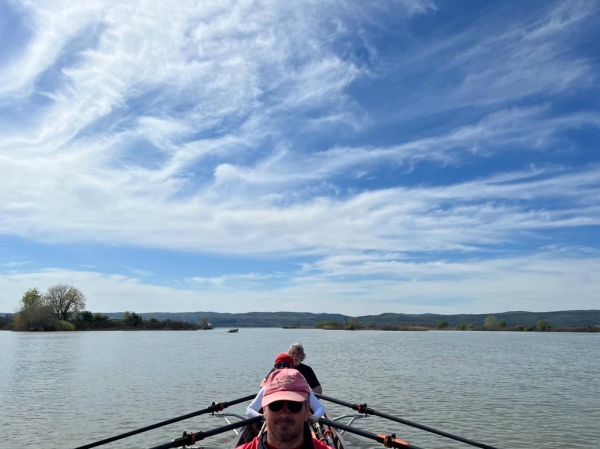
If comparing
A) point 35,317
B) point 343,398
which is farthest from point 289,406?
point 35,317

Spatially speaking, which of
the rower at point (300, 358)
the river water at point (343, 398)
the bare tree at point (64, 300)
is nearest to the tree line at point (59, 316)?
the bare tree at point (64, 300)

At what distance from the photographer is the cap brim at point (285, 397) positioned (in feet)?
10.7

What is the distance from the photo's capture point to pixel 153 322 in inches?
4953

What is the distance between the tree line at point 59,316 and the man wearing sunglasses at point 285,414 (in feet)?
324

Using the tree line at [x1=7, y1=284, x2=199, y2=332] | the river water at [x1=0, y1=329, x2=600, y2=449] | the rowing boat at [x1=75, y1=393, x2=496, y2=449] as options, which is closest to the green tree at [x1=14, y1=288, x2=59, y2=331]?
the tree line at [x1=7, y1=284, x2=199, y2=332]

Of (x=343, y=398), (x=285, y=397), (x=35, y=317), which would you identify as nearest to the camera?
(x=285, y=397)

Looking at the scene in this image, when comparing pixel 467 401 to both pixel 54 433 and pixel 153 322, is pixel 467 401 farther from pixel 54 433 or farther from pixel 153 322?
pixel 153 322

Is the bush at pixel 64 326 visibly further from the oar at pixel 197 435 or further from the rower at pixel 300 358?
the oar at pixel 197 435

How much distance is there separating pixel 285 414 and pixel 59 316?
4244 inches

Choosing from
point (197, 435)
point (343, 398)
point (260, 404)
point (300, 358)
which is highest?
point (300, 358)

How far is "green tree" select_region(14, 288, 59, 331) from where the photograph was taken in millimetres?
89250

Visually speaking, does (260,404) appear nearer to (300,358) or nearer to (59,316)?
(300,358)

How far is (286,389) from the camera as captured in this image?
3355 millimetres

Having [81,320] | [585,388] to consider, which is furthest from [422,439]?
[81,320]
